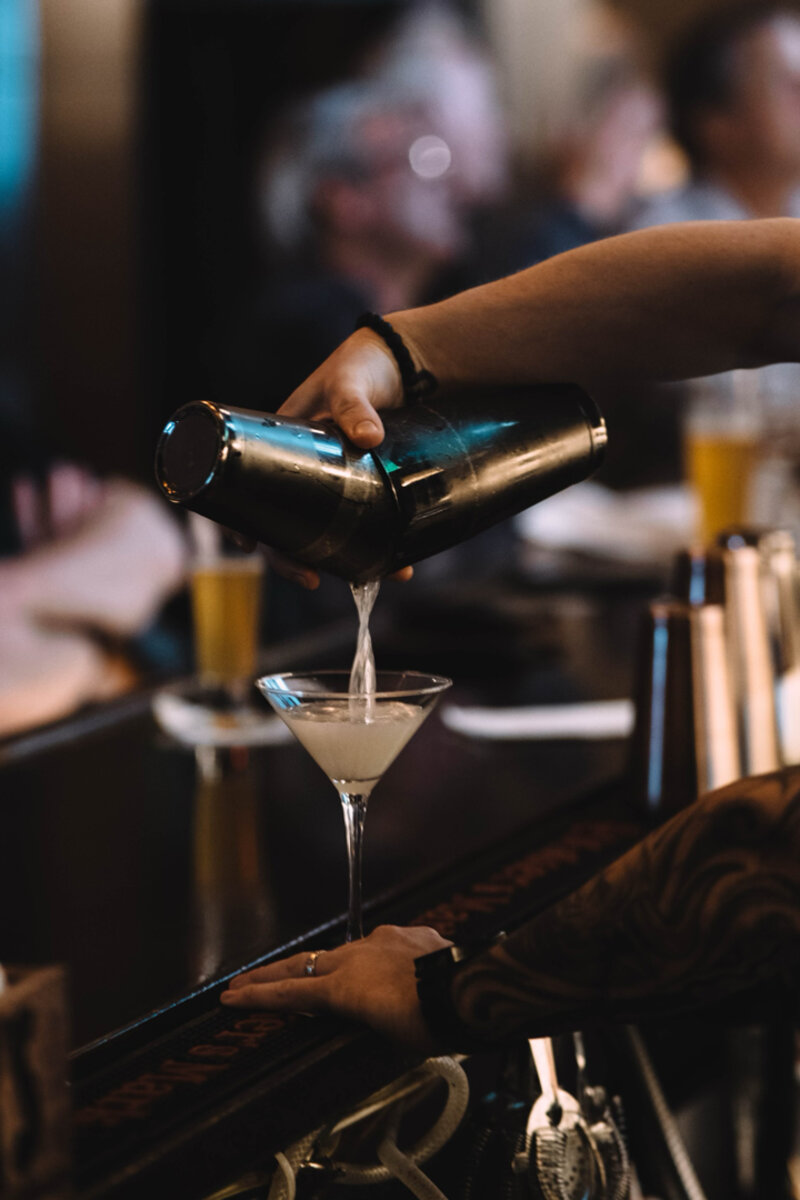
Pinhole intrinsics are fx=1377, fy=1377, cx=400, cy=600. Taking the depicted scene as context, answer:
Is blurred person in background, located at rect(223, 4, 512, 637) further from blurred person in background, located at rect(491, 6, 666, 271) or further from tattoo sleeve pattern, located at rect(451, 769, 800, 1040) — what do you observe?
tattoo sleeve pattern, located at rect(451, 769, 800, 1040)

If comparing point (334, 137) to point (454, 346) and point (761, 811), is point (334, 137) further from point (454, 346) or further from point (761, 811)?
point (761, 811)

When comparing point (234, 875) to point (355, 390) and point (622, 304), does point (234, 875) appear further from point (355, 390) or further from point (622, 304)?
point (622, 304)

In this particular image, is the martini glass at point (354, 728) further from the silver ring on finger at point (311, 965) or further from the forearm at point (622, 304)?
the forearm at point (622, 304)

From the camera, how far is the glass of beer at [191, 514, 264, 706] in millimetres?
1832

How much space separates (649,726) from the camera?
1451 mm

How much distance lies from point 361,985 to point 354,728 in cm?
20

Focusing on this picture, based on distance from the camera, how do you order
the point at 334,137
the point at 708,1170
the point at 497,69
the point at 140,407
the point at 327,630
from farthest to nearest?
the point at 497,69
the point at 140,407
the point at 334,137
the point at 327,630
the point at 708,1170

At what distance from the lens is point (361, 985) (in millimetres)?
Result: 968

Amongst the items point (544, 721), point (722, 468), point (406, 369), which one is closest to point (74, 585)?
point (544, 721)

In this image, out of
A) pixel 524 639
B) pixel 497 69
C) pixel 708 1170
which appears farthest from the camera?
pixel 497 69

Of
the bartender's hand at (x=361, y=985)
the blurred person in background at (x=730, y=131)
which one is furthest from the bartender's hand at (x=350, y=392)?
the blurred person in background at (x=730, y=131)

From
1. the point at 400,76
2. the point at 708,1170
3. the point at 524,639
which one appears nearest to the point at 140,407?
the point at 400,76

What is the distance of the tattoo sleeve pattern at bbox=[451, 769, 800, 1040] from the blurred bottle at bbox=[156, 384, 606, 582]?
0.31 meters

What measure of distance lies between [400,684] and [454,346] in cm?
31
